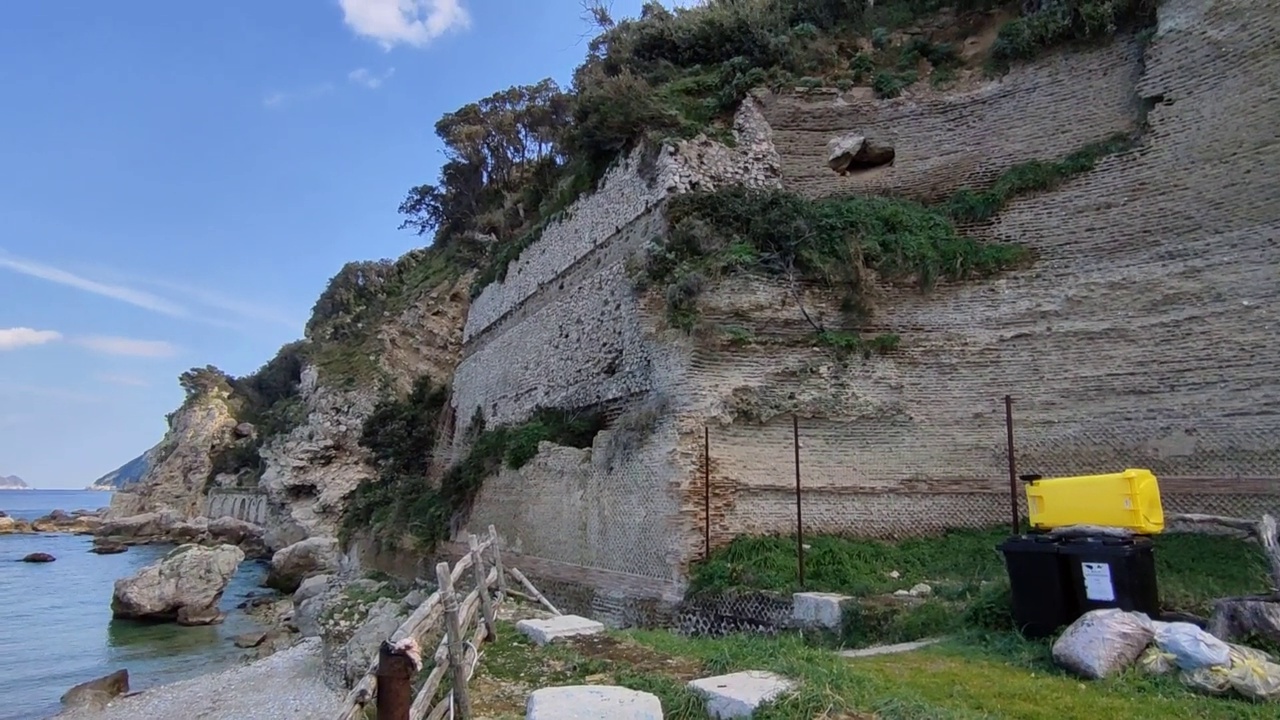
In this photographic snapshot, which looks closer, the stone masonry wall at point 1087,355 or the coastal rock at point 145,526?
the stone masonry wall at point 1087,355

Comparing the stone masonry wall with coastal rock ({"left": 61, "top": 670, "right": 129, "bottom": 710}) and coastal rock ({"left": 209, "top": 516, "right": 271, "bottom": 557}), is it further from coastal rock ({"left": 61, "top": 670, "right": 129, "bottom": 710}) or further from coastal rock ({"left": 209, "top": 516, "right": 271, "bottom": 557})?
coastal rock ({"left": 209, "top": 516, "right": 271, "bottom": 557})

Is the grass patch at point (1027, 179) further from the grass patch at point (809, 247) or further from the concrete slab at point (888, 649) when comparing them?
the concrete slab at point (888, 649)

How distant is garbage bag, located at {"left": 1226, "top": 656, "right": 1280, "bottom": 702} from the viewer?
4621mm

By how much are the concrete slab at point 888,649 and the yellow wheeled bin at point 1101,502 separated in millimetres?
1435

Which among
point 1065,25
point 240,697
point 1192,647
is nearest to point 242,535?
point 240,697

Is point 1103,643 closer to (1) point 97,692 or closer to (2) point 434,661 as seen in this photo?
(2) point 434,661

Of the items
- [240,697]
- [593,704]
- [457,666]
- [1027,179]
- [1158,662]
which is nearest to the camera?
[593,704]

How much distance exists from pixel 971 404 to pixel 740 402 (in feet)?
11.7

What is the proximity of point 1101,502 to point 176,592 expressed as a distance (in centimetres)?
2672

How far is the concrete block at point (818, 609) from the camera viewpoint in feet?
27.7

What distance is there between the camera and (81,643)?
72.8 ft

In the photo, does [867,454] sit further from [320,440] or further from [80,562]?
[80,562]

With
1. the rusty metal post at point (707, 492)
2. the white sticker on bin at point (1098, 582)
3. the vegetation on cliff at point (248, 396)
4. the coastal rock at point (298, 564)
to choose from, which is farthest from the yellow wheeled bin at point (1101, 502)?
the vegetation on cliff at point (248, 396)

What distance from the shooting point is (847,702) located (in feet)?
14.8
